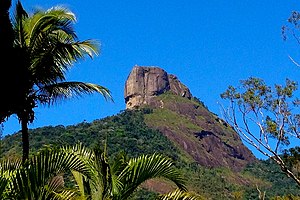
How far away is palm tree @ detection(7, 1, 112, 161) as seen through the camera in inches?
398

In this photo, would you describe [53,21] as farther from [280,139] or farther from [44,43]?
[280,139]

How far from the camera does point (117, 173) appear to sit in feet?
19.6

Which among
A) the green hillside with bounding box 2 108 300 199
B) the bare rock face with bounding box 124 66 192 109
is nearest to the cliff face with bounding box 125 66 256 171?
the bare rock face with bounding box 124 66 192 109

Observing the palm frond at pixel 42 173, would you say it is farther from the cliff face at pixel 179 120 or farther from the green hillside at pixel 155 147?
the cliff face at pixel 179 120

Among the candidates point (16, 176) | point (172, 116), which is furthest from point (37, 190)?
point (172, 116)

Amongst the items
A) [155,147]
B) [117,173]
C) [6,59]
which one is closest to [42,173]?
[117,173]

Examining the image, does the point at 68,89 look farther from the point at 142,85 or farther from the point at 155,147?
the point at 142,85

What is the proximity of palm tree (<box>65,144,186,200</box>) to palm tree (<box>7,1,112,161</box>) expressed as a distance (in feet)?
13.5

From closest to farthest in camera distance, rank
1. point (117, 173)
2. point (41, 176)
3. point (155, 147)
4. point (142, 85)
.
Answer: point (41, 176)
point (117, 173)
point (155, 147)
point (142, 85)

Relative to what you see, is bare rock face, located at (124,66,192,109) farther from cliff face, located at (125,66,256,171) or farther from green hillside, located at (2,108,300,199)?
green hillside, located at (2,108,300,199)

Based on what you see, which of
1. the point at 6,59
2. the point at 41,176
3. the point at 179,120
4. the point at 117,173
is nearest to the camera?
the point at 41,176

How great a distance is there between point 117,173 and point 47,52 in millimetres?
4867

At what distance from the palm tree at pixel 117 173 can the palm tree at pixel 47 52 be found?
413cm

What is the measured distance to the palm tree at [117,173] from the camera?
5832 millimetres
